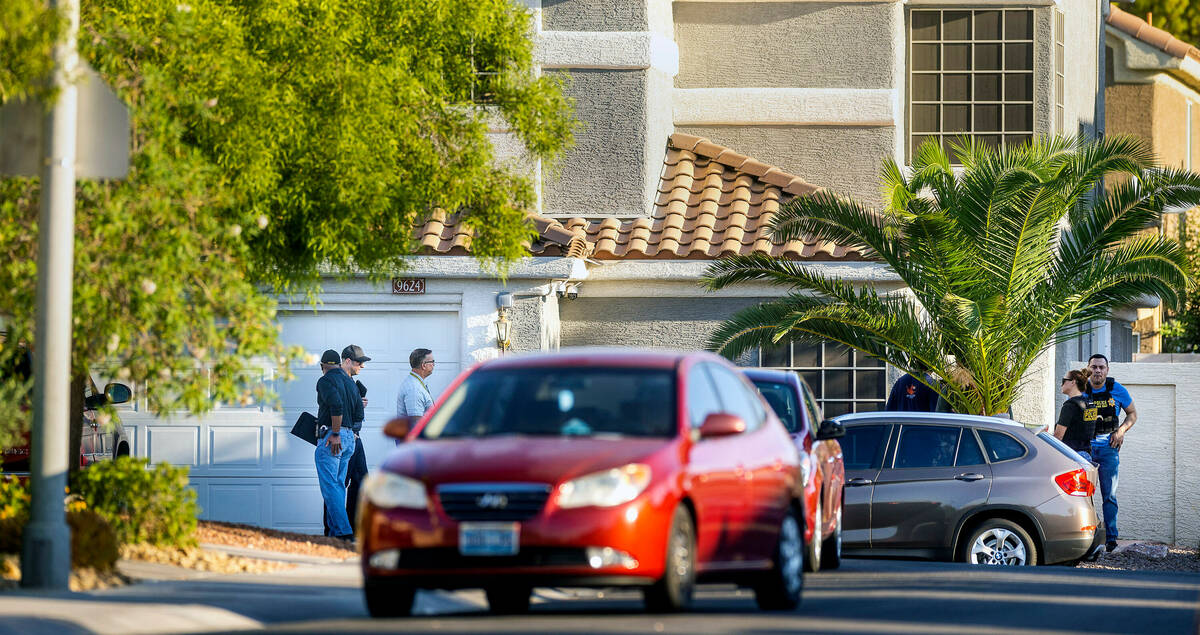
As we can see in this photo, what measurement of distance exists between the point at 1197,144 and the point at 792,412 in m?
27.2

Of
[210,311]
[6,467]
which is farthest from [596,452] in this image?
[6,467]

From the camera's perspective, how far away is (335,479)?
17.9 metres

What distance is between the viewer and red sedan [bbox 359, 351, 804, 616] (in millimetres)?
9016

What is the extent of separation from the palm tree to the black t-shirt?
67cm

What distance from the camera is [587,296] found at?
834 inches

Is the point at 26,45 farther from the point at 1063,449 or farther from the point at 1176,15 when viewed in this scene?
the point at 1176,15

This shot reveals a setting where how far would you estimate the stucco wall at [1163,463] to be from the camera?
21703 mm

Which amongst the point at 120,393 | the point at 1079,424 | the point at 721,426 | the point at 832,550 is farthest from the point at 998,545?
the point at 120,393

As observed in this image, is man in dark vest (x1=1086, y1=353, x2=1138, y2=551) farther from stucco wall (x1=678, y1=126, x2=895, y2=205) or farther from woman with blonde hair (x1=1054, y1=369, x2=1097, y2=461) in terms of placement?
stucco wall (x1=678, y1=126, x2=895, y2=205)

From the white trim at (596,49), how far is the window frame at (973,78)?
4.18 metres

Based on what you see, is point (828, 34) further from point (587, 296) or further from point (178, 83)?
point (178, 83)

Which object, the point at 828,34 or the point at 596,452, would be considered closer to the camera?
the point at 596,452

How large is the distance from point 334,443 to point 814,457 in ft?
19.5

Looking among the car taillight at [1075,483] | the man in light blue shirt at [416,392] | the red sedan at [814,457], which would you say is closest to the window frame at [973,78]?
the car taillight at [1075,483]
